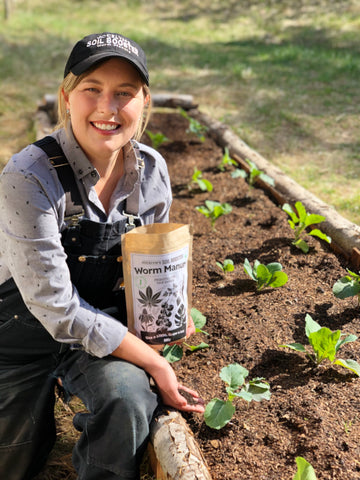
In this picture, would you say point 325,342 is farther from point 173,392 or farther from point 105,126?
point 105,126

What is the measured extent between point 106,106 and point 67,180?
1.02ft

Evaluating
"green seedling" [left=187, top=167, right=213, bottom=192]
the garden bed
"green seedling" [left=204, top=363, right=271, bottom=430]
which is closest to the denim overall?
"green seedling" [left=204, top=363, right=271, bottom=430]

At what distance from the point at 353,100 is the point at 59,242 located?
5.80 metres

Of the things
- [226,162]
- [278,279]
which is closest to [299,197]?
[226,162]

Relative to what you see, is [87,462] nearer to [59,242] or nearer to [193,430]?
[193,430]

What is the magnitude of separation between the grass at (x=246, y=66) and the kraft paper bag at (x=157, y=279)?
236 cm

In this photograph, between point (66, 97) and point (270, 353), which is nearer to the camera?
point (66, 97)

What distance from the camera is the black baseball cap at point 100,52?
195 cm

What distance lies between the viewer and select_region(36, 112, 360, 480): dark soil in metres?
2.06

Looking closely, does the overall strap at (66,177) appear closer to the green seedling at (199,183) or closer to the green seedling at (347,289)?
the green seedling at (347,289)

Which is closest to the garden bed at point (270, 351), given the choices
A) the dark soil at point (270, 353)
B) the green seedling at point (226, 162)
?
the dark soil at point (270, 353)

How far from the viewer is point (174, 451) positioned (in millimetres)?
1985

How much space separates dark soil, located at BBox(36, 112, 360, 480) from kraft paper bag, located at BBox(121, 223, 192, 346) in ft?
1.08

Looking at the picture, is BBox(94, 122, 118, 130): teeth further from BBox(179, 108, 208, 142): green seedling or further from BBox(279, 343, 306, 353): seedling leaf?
BBox(179, 108, 208, 142): green seedling
